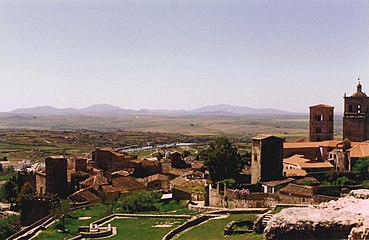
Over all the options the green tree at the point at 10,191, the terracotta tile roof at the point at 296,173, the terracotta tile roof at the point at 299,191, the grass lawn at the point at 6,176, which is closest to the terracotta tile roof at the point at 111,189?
the green tree at the point at 10,191

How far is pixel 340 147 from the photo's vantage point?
→ 43531 millimetres

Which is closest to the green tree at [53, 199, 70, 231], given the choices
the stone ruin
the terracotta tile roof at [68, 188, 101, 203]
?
the terracotta tile roof at [68, 188, 101, 203]

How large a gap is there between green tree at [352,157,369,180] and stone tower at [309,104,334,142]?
20959mm

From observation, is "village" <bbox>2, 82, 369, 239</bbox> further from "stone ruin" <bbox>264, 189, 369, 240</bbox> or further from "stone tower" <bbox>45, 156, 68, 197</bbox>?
"stone ruin" <bbox>264, 189, 369, 240</bbox>

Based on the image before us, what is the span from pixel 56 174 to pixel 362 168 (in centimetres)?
2565

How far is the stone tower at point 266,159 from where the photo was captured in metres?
33.2

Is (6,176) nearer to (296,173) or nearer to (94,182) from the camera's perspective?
(94,182)

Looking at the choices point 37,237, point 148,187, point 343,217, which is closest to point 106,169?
point 148,187

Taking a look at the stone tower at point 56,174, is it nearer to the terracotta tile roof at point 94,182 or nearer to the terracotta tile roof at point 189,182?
the terracotta tile roof at point 94,182

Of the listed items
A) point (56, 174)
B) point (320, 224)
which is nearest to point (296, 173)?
point (56, 174)

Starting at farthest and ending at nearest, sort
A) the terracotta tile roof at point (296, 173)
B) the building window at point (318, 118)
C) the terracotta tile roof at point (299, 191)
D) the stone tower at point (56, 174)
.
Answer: the building window at point (318, 118) → the stone tower at point (56, 174) → the terracotta tile roof at point (296, 173) → the terracotta tile roof at point (299, 191)

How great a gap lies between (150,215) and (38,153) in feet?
251

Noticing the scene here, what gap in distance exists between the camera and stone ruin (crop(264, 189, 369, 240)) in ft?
27.0

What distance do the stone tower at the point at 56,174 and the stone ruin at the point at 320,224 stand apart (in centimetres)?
3364
